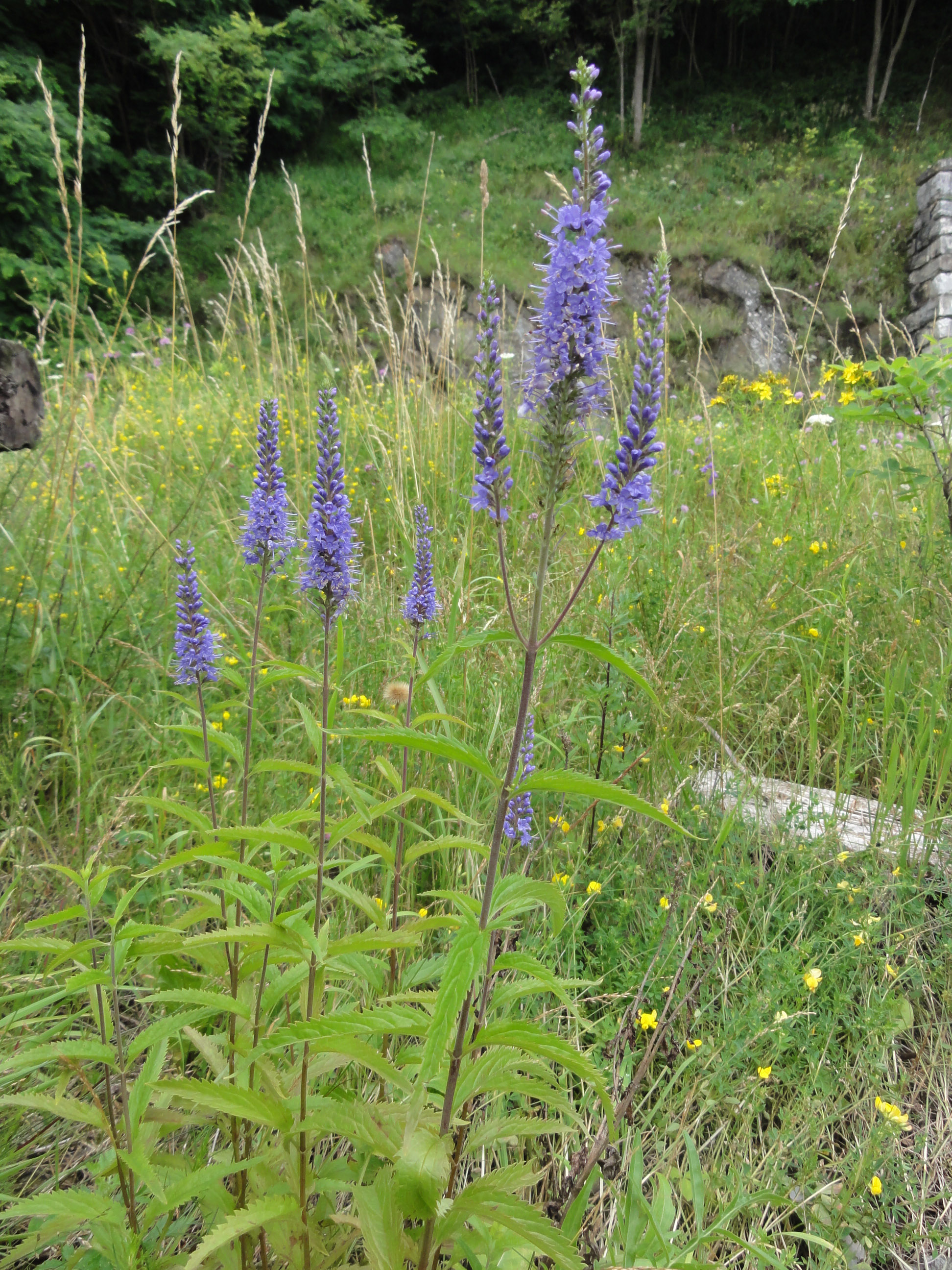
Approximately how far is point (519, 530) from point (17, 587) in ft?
7.30

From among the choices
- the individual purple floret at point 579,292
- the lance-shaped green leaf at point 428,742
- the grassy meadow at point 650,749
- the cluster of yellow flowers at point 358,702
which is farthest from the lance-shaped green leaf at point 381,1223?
the cluster of yellow flowers at point 358,702

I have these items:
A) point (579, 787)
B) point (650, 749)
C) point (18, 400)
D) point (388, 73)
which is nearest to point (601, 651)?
point (579, 787)

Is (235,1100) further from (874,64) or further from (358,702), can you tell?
A: (874,64)

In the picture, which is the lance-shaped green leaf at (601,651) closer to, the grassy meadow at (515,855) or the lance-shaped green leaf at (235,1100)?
the grassy meadow at (515,855)

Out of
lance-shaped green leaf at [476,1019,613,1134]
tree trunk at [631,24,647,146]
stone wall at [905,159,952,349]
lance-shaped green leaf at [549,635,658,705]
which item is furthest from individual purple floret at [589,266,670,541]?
tree trunk at [631,24,647,146]

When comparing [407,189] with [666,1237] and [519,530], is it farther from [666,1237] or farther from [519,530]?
[666,1237]

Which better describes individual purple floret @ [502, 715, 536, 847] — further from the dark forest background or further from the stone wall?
the dark forest background

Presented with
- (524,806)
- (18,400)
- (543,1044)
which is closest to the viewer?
(543,1044)

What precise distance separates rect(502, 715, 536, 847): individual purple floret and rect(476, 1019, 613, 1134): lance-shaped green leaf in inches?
26.7

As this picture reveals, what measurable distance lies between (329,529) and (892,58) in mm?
23771

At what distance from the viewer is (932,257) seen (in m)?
11.5

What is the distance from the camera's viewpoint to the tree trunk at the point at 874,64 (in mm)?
17094

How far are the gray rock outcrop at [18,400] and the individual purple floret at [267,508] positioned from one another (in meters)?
1.77

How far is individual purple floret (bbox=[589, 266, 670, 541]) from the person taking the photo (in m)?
1.03
